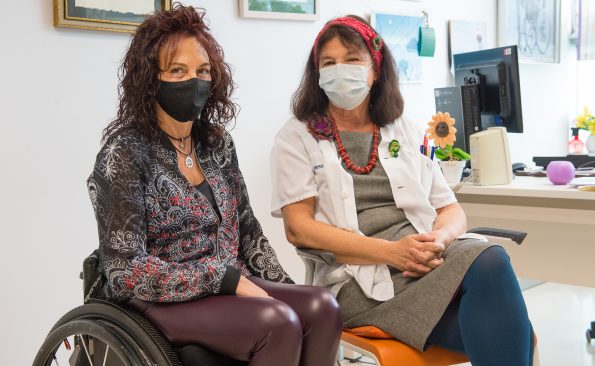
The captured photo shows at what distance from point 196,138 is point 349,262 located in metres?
0.51

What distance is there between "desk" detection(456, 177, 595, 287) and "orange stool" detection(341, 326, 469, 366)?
0.90 metres

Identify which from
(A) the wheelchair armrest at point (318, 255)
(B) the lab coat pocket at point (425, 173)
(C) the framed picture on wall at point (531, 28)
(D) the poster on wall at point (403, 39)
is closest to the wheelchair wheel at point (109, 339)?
(A) the wheelchair armrest at point (318, 255)

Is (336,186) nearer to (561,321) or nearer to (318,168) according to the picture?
(318,168)

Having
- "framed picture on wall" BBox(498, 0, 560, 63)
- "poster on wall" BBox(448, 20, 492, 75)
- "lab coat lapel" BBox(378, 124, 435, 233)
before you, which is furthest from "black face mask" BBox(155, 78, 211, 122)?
"framed picture on wall" BBox(498, 0, 560, 63)

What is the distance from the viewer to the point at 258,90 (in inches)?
121

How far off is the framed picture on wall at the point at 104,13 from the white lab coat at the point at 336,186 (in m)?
0.77

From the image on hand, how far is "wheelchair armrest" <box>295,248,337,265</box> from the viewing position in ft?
6.39

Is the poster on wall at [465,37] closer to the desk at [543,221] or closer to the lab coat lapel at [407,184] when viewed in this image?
the desk at [543,221]

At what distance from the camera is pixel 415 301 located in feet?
6.21

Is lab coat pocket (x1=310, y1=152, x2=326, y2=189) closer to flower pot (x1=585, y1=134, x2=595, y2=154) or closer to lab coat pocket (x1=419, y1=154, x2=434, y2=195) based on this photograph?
lab coat pocket (x1=419, y1=154, x2=434, y2=195)

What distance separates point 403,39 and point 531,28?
146 cm

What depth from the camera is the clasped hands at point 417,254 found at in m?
1.90

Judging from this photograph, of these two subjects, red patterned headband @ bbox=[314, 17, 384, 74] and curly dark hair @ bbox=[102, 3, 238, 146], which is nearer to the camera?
curly dark hair @ bbox=[102, 3, 238, 146]

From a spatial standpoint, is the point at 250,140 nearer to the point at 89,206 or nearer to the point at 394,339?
the point at 89,206
